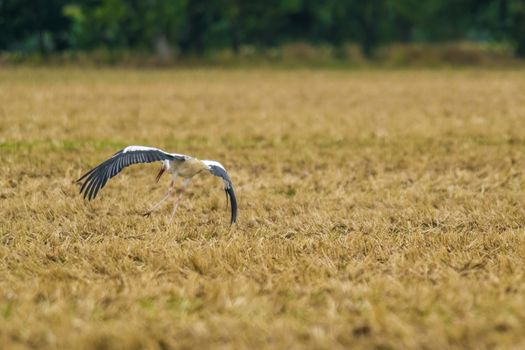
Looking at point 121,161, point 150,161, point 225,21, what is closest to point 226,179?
point 150,161

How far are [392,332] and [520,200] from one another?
17.5 ft

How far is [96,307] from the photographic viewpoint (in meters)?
5.39

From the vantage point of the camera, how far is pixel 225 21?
63000mm

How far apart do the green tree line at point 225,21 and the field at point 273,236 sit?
104 feet

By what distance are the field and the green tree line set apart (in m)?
31.8

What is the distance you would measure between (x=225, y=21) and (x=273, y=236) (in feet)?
185

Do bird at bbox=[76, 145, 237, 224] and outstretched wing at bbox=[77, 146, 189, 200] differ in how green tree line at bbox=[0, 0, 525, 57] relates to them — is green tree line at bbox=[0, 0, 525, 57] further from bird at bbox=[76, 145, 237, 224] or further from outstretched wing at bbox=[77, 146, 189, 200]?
outstretched wing at bbox=[77, 146, 189, 200]

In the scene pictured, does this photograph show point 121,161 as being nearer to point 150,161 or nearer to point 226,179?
point 150,161

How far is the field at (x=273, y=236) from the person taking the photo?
16.3 ft

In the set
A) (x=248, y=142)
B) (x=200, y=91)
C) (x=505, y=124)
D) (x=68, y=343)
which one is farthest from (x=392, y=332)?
(x=200, y=91)

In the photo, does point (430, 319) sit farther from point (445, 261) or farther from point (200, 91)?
point (200, 91)

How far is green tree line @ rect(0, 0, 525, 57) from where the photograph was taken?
49.0 meters

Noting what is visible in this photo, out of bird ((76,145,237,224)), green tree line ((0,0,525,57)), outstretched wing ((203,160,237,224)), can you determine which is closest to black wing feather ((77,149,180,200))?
bird ((76,145,237,224))

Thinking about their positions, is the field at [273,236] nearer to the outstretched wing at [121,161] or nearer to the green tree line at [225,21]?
the outstretched wing at [121,161]
